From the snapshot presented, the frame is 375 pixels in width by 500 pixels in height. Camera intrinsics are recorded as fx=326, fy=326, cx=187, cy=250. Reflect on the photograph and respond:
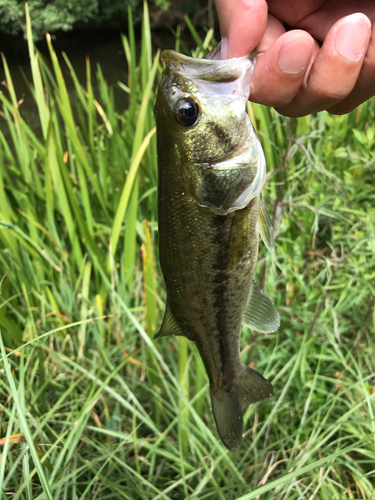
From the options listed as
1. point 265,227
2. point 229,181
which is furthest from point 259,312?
point 229,181

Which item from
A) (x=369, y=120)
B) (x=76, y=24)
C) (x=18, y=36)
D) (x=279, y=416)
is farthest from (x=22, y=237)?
(x=76, y=24)

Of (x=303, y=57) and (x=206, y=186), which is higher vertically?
(x=303, y=57)

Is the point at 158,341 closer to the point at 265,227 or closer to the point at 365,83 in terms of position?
the point at 265,227

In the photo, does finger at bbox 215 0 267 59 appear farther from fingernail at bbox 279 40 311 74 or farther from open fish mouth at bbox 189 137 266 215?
open fish mouth at bbox 189 137 266 215

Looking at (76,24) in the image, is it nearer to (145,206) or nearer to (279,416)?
(145,206)

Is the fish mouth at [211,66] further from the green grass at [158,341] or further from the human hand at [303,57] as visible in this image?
the green grass at [158,341]

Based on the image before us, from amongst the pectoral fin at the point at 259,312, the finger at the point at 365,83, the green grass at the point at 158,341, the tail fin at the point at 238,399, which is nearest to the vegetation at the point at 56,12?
the green grass at the point at 158,341
